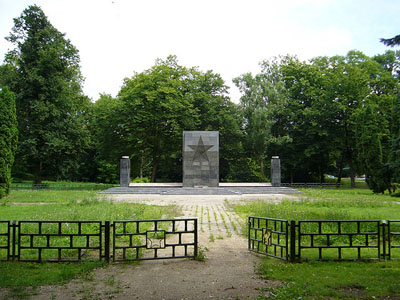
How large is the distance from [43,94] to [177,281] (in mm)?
24687

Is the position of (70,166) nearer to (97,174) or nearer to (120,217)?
(97,174)

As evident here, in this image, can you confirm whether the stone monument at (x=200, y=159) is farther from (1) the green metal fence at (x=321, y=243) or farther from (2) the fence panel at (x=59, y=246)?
(2) the fence panel at (x=59, y=246)

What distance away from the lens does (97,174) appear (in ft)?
136

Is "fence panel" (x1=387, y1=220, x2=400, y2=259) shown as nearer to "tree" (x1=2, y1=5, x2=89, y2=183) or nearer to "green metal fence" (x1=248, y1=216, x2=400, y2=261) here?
"green metal fence" (x1=248, y1=216, x2=400, y2=261)

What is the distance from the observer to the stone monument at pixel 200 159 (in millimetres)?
24422

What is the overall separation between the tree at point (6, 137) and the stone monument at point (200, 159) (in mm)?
11231

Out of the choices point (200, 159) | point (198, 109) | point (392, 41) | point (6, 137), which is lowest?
point (200, 159)

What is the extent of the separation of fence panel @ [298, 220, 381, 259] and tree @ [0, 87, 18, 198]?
1588 cm

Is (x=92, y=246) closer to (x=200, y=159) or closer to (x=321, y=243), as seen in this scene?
(x=321, y=243)

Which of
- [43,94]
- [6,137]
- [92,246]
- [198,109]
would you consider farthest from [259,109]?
[92,246]

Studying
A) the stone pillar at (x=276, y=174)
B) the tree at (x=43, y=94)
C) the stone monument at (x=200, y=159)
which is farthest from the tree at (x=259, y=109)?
the tree at (x=43, y=94)

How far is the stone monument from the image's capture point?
80.1 ft

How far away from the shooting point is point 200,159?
2453 cm

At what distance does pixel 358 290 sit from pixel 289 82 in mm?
30644
